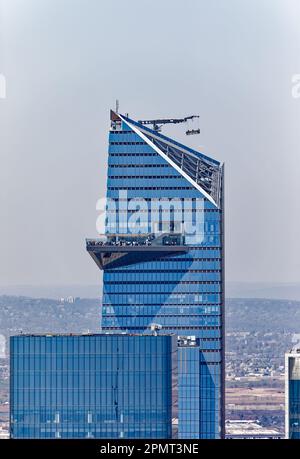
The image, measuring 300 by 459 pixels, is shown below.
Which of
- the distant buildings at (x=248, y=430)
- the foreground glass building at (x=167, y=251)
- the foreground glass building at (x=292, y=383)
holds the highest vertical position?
the foreground glass building at (x=167, y=251)

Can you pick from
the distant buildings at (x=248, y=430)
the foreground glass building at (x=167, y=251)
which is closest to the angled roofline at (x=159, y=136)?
the foreground glass building at (x=167, y=251)

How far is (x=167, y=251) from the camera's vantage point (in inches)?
1216

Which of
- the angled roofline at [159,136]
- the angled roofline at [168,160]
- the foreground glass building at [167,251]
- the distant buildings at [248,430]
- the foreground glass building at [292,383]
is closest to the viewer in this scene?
the distant buildings at [248,430]

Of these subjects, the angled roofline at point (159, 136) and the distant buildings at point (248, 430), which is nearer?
the distant buildings at point (248, 430)

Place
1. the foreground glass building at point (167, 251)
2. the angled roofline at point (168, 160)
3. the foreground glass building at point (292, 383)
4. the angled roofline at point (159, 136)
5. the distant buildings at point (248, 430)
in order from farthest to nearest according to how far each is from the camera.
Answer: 1. the angled roofline at point (168, 160)
2. the foreground glass building at point (167, 251)
3. the angled roofline at point (159, 136)
4. the foreground glass building at point (292, 383)
5. the distant buildings at point (248, 430)

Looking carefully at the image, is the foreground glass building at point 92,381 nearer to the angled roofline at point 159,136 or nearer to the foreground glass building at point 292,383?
the foreground glass building at point 292,383

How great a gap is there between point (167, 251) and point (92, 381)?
29.5 feet

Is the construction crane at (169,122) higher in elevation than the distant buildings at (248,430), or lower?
higher

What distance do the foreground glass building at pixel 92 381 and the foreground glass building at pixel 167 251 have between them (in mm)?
5104

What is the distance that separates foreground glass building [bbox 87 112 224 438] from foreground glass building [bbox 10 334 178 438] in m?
5.10

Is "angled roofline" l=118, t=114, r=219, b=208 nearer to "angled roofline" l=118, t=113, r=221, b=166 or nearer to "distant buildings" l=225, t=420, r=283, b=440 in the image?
"angled roofline" l=118, t=113, r=221, b=166

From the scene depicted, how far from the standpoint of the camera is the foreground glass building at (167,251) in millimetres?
28766
